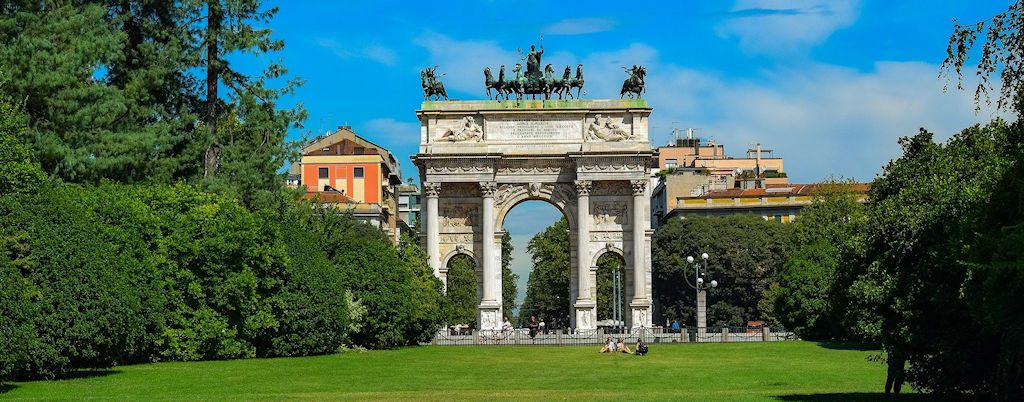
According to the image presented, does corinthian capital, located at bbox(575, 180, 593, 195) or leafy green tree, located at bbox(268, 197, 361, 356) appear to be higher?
corinthian capital, located at bbox(575, 180, 593, 195)

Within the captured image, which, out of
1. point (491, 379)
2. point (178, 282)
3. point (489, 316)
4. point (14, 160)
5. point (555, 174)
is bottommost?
point (491, 379)

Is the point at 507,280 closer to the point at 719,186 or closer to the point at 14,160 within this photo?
the point at 719,186

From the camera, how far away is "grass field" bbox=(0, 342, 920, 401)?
25500 mm

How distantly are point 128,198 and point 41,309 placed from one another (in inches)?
336

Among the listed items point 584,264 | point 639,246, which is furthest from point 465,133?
point 639,246

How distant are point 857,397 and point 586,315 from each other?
47730 millimetres

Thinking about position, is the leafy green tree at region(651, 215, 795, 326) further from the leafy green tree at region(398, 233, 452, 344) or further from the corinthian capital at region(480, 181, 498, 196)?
the leafy green tree at region(398, 233, 452, 344)

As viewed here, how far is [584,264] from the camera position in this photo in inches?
2864

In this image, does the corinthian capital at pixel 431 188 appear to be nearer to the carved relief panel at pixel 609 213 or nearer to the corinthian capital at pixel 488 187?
the corinthian capital at pixel 488 187

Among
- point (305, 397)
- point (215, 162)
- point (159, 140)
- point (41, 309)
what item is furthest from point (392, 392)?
point (215, 162)

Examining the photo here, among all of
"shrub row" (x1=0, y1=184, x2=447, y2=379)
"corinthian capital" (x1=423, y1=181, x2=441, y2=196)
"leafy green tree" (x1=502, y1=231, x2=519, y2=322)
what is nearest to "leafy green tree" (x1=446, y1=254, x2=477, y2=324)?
"leafy green tree" (x1=502, y1=231, x2=519, y2=322)

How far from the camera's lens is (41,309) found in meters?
28.8

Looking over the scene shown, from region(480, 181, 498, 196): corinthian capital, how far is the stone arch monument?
0.05 metres

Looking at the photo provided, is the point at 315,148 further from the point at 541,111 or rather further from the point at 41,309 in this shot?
the point at 41,309
